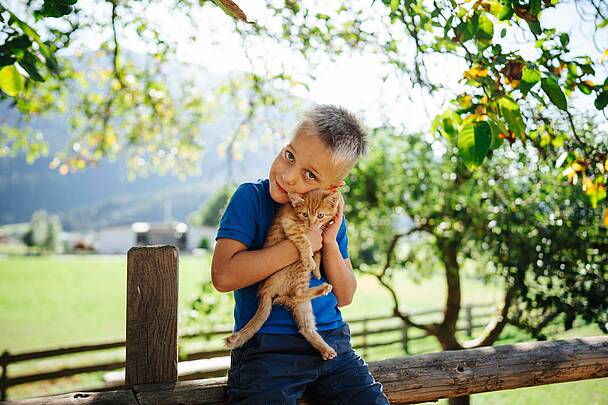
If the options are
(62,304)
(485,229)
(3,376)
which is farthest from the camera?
(62,304)

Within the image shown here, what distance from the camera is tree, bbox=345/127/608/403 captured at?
4.66m

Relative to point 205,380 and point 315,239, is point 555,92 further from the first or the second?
point 205,380

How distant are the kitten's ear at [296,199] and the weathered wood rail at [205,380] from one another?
509 mm

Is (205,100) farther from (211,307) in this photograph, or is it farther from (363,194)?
(211,307)

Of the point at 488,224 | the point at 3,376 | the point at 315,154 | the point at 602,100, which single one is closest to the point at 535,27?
the point at 602,100

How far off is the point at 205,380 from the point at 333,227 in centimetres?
80

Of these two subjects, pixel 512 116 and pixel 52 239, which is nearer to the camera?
pixel 512 116

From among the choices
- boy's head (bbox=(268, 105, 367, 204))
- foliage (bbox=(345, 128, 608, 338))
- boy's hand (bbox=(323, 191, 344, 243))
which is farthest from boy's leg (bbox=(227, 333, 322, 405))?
foliage (bbox=(345, 128, 608, 338))

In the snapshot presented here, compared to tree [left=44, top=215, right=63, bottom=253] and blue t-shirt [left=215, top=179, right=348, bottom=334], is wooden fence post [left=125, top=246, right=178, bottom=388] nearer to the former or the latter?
blue t-shirt [left=215, top=179, right=348, bottom=334]

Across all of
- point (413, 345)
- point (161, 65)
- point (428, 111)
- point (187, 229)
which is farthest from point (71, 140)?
point (187, 229)

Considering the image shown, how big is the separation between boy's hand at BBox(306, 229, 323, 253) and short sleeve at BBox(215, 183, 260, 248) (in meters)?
0.22

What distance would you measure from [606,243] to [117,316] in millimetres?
21525

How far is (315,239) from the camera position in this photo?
2086mm

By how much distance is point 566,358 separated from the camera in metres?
2.68
